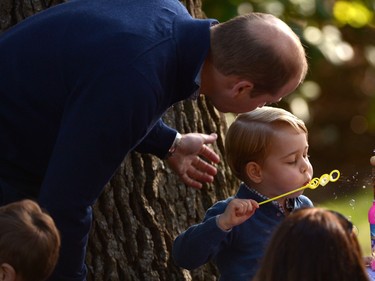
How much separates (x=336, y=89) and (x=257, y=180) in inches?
213

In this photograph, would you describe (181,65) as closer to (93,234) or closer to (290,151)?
(290,151)

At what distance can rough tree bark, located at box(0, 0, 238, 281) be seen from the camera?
448cm

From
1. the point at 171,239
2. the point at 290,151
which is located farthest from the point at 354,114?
the point at 290,151

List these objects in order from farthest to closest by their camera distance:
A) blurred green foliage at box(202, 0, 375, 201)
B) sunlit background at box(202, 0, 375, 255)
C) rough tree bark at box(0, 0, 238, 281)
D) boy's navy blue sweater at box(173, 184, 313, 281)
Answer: blurred green foliage at box(202, 0, 375, 201) < sunlit background at box(202, 0, 375, 255) < rough tree bark at box(0, 0, 238, 281) < boy's navy blue sweater at box(173, 184, 313, 281)

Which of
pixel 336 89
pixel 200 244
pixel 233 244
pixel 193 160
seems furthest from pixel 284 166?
pixel 336 89

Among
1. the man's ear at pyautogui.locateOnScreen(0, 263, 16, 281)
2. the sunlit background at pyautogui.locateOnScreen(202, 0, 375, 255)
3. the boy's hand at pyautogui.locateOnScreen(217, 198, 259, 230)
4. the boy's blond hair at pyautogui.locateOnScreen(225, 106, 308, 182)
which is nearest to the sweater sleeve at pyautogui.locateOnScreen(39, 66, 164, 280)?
the man's ear at pyautogui.locateOnScreen(0, 263, 16, 281)

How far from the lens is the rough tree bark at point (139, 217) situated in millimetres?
4480

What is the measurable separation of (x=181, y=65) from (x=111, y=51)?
23 centimetres

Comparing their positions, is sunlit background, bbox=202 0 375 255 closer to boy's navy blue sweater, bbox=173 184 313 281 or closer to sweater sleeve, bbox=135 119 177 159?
sweater sleeve, bbox=135 119 177 159

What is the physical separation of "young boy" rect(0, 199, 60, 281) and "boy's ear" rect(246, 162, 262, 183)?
0.81m

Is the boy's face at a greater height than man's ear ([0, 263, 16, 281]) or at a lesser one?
lesser

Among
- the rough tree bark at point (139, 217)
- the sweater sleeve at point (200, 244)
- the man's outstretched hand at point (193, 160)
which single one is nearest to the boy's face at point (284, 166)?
the sweater sleeve at point (200, 244)

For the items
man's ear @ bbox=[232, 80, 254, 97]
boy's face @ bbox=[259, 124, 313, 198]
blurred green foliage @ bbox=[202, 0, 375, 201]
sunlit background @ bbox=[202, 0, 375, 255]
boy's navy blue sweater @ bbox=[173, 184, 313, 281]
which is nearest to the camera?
man's ear @ bbox=[232, 80, 254, 97]

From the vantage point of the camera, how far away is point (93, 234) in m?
4.48
